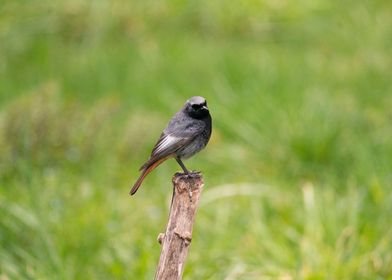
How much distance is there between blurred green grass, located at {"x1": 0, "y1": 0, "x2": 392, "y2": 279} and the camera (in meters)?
5.63

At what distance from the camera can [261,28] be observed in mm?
11570

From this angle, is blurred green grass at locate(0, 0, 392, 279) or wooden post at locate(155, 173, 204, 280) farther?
blurred green grass at locate(0, 0, 392, 279)

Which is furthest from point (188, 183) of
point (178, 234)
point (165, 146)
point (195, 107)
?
point (195, 107)

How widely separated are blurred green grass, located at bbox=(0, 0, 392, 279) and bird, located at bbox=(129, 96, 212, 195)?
123 centimetres

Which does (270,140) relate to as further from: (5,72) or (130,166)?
(5,72)

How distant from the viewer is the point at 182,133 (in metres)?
4.09

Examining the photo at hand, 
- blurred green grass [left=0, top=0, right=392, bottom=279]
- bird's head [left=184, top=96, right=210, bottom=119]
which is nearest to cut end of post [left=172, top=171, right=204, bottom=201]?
bird's head [left=184, top=96, right=210, bottom=119]

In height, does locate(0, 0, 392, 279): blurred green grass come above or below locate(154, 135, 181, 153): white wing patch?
above

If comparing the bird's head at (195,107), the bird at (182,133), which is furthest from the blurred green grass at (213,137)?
the bird's head at (195,107)

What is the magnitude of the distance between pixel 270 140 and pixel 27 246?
122 inches

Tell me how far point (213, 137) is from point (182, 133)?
417cm

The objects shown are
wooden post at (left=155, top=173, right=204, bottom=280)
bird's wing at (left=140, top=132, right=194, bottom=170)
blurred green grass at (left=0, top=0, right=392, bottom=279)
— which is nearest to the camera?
wooden post at (left=155, top=173, right=204, bottom=280)

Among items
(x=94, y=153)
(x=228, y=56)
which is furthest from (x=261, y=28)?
(x=94, y=153)

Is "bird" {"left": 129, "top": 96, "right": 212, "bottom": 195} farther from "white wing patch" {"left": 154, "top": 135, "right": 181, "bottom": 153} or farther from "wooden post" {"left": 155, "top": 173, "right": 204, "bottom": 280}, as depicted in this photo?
"wooden post" {"left": 155, "top": 173, "right": 204, "bottom": 280}
